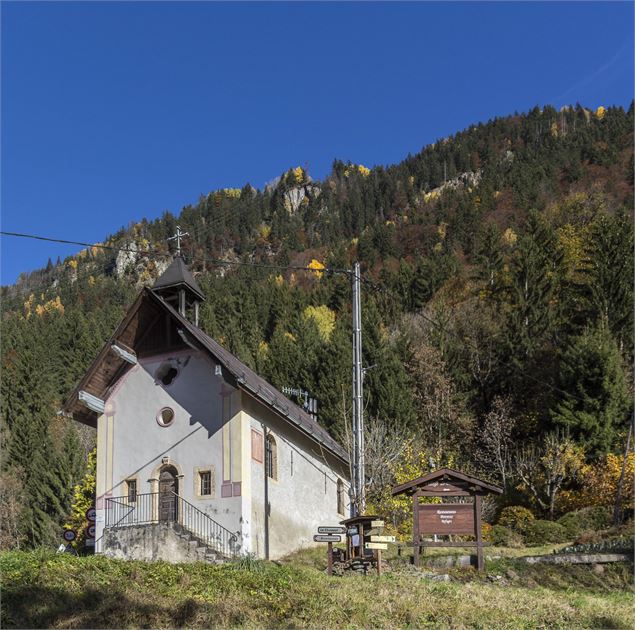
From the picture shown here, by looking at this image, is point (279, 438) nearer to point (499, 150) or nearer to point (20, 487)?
point (20, 487)

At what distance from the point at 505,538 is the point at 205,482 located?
1275 centimetres

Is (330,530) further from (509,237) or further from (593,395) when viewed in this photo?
(509,237)

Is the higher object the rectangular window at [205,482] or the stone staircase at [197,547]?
the rectangular window at [205,482]

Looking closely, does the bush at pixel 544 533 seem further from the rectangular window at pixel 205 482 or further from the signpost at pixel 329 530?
the signpost at pixel 329 530

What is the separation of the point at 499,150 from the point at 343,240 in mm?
41290

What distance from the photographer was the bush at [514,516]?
123 ft

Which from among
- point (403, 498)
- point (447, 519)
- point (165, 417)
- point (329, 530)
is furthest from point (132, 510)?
point (403, 498)

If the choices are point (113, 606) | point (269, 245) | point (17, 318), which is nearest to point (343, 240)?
point (269, 245)

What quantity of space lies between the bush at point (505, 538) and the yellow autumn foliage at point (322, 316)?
36.0m

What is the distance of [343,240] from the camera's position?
121562 millimetres

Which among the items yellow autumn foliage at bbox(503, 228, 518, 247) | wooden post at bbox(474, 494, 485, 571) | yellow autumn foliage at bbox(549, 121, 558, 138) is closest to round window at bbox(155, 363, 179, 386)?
wooden post at bbox(474, 494, 485, 571)

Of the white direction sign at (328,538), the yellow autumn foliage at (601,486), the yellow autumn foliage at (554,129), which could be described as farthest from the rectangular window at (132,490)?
the yellow autumn foliage at (554,129)

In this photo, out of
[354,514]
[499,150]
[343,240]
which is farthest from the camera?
[499,150]

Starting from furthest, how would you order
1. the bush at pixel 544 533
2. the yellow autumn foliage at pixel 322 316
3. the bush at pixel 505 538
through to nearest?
the yellow autumn foliage at pixel 322 316 < the bush at pixel 544 533 < the bush at pixel 505 538
